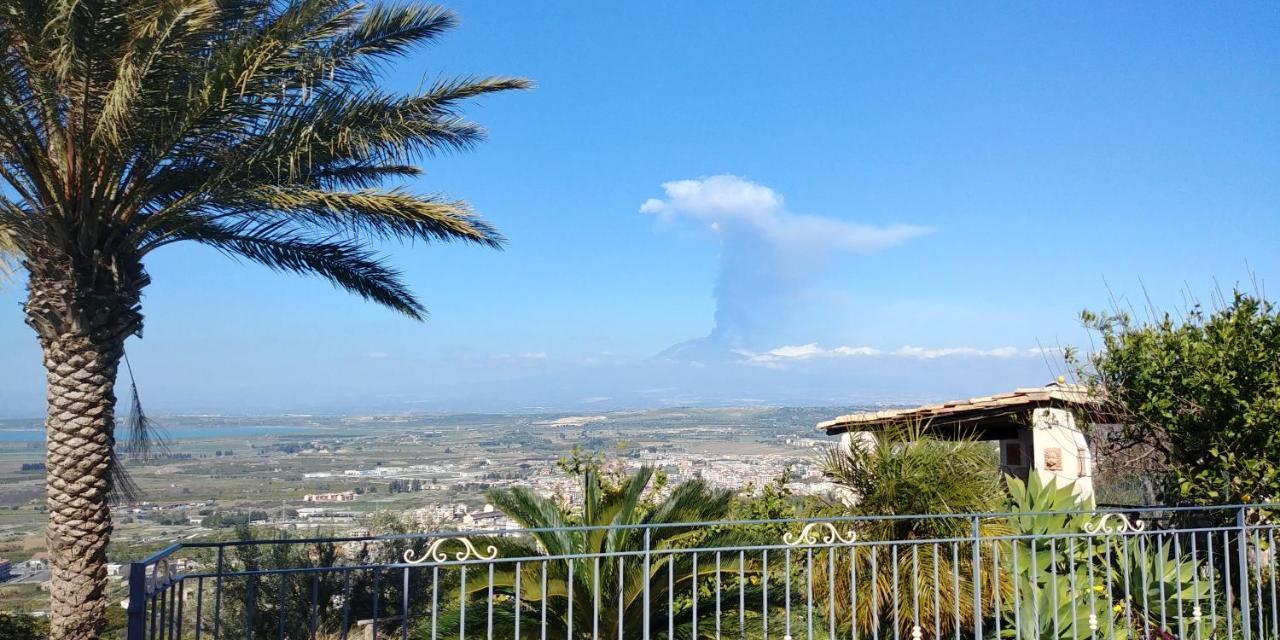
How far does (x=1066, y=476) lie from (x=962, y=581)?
451 centimetres

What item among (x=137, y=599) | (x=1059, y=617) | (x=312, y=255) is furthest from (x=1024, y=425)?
(x=137, y=599)

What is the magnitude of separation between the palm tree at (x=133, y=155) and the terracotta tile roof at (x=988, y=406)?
5.33 metres

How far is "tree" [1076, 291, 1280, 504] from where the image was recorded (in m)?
5.84

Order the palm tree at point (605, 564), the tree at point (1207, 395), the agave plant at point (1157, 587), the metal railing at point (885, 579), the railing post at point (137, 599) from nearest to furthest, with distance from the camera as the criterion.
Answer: the railing post at point (137, 599) → the metal railing at point (885, 579) → the agave plant at point (1157, 587) → the tree at point (1207, 395) → the palm tree at point (605, 564)

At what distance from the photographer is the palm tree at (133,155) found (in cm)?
593

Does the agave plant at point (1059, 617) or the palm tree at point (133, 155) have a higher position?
the palm tree at point (133, 155)

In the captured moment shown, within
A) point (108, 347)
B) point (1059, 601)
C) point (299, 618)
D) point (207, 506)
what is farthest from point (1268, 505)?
point (207, 506)

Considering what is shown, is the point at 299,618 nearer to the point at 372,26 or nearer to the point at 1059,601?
the point at 372,26

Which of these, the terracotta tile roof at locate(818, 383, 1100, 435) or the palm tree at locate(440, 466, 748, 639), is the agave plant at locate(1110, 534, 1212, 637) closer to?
the terracotta tile roof at locate(818, 383, 1100, 435)

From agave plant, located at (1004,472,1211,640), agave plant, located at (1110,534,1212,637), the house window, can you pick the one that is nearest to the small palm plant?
agave plant, located at (1004,472,1211,640)

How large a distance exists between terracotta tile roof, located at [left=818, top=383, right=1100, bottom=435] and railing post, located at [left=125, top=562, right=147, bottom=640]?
612 cm

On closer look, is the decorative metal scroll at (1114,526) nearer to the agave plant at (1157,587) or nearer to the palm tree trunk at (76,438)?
the agave plant at (1157,587)

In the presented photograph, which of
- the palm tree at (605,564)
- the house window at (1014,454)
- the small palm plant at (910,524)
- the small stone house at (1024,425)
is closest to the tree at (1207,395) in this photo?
the small stone house at (1024,425)

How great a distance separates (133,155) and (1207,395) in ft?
27.1
